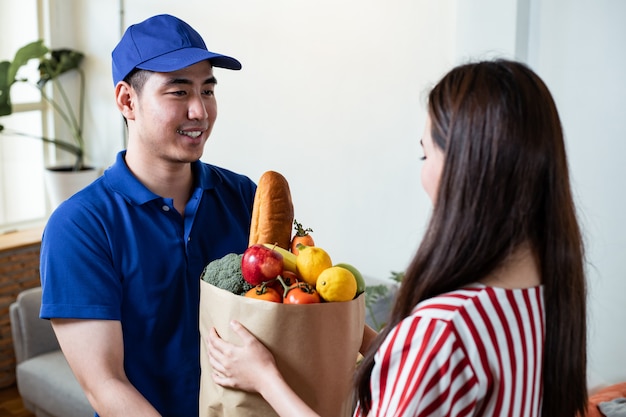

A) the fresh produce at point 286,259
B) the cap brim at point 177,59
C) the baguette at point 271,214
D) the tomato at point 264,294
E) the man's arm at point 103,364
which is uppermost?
the cap brim at point 177,59

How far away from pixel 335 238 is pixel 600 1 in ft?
5.22

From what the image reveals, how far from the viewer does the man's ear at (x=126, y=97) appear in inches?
69.7

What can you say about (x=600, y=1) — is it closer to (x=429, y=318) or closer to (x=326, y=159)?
(x=326, y=159)

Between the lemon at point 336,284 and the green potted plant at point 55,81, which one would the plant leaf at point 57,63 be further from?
the lemon at point 336,284

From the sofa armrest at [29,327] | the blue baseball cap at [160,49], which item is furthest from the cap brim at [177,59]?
the sofa armrest at [29,327]

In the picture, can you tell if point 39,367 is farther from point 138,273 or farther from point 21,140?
point 138,273

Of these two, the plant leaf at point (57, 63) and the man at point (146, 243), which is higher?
the plant leaf at point (57, 63)

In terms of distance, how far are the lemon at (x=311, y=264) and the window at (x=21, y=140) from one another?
11.6 feet

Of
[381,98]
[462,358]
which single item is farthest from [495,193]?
[381,98]

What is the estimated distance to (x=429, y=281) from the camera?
110 cm

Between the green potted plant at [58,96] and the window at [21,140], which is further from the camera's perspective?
the window at [21,140]

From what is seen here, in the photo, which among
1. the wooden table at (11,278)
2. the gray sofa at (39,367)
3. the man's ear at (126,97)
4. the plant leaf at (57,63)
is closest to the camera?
the man's ear at (126,97)

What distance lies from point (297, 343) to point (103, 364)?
399 mm

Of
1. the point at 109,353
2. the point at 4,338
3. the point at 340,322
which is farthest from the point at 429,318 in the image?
the point at 4,338
